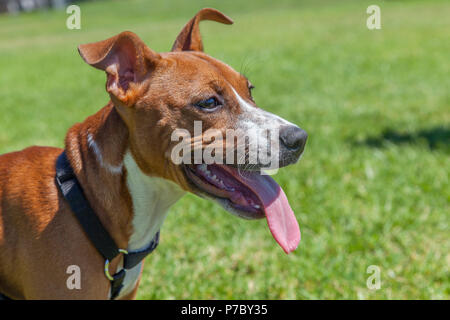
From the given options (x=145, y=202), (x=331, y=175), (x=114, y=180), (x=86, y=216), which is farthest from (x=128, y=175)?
(x=331, y=175)

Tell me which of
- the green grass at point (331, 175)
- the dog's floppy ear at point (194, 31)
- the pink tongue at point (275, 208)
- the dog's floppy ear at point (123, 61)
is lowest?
the green grass at point (331, 175)

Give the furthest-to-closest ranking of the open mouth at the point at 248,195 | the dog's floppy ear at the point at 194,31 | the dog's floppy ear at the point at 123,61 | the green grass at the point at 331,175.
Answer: the green grass at the point at 331,175
the dog's floppy ear at the point at 194,31
the open mouth at the point at 248,195
the dog's floppy ear at the point at 123,61

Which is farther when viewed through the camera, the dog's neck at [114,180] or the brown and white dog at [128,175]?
the dog's neck at [114,180]

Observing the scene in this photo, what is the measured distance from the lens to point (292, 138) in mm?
2596

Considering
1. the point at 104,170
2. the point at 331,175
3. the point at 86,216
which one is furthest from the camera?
the point at 331,175

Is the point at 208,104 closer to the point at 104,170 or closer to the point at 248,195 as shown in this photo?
the point at 248,195

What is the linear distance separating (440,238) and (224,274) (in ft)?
6.58

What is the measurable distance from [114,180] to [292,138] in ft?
3.30

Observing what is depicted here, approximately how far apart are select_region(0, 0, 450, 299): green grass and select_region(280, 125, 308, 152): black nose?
3.94ft

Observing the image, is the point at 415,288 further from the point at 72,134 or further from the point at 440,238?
the point at 72,134

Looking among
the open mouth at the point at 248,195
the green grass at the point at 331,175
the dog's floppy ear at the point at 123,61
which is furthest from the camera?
the green grass at the point at 331,175

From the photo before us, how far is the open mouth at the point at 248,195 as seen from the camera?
2.68 meters

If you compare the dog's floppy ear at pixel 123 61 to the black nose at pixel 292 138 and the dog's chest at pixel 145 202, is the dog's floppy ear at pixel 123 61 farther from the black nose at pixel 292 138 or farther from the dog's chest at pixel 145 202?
the black nose at pixel 292 138

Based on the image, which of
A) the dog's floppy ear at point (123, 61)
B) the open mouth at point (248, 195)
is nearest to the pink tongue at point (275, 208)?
the open mouth at point (248, 195)
